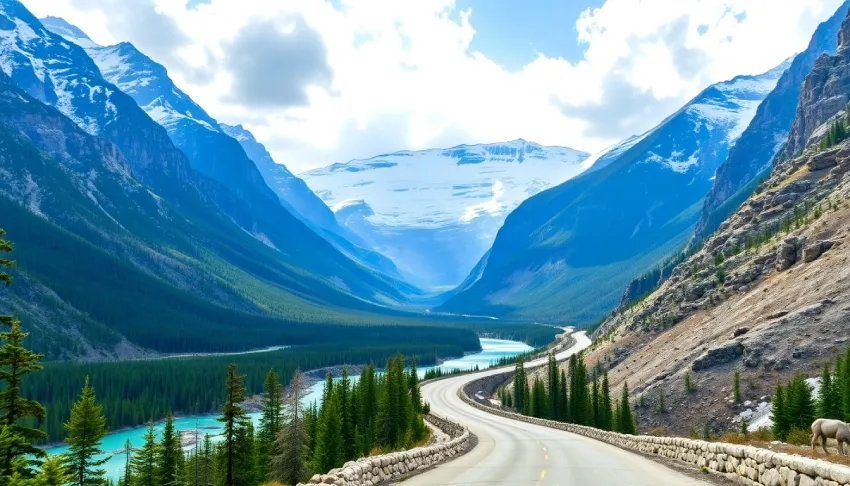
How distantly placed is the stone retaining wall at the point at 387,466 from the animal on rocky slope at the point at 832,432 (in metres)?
16.3

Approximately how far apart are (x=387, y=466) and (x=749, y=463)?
1415 cm

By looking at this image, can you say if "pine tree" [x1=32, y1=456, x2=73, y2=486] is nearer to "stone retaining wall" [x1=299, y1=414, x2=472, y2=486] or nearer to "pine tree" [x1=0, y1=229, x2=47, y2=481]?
"stone retaining wall" [x1=299, y1=414, x2=472, y2=486]

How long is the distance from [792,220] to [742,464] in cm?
10969

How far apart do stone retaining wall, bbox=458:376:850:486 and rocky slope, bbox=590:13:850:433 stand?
4705 cm

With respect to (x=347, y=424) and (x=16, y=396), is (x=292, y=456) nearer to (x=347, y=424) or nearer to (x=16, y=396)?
(x=347, y=424)

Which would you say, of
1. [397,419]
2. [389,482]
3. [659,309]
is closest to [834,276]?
[659,309]

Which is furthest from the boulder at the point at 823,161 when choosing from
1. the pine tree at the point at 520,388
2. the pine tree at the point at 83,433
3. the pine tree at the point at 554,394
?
the pine tree at the point at 83,433

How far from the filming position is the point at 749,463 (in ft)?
80.4

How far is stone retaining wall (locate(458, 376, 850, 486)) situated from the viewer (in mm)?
18270

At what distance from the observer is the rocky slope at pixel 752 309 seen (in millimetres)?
82375

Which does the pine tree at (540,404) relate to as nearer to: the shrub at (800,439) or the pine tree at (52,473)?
the shrub at (800,439)

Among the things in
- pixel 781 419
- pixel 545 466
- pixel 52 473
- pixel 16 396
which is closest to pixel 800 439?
pixel 545 466

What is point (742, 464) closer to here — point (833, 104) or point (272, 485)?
point (272, 485)

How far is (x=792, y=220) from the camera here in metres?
120
